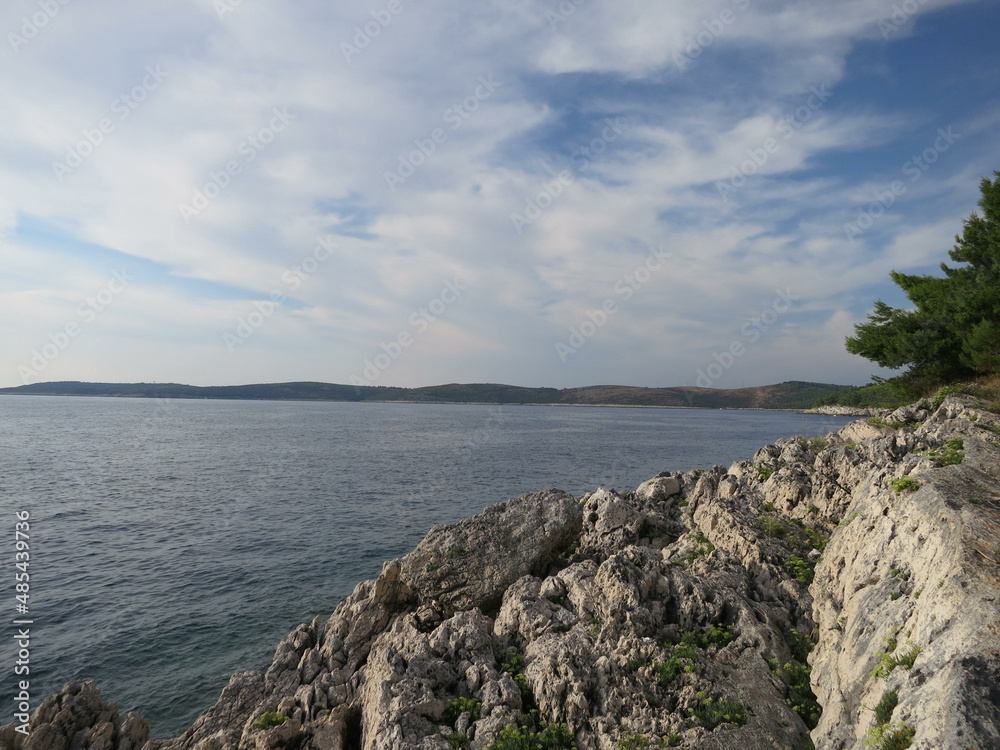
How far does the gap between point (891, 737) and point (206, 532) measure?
4125 centimetres

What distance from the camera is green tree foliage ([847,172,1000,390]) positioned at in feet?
114

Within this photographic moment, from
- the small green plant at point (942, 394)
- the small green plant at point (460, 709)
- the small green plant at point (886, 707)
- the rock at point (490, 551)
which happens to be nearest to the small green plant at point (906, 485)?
the small green plant at point (886, 707)

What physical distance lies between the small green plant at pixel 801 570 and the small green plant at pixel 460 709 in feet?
39.9

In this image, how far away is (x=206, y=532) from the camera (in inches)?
1474

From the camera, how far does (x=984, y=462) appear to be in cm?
1602

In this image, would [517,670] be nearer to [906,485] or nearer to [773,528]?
[773,528]

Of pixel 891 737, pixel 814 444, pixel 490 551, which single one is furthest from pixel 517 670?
pixel 814 444

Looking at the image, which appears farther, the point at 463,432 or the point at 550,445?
the point at 463,432

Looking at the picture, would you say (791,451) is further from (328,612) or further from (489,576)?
(328,612)

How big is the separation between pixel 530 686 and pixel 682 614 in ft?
18.3

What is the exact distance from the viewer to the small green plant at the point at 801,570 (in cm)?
1772

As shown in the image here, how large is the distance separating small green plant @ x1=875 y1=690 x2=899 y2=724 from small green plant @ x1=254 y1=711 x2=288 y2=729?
14.3 meters

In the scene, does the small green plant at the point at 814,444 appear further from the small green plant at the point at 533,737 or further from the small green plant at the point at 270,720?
the small green plant at the point at 270,720

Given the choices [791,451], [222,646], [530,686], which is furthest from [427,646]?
[791,451]
